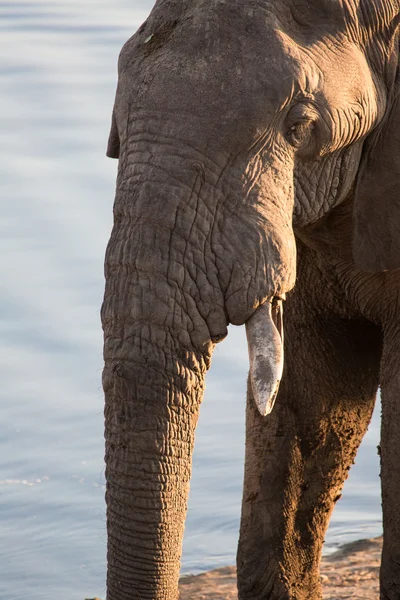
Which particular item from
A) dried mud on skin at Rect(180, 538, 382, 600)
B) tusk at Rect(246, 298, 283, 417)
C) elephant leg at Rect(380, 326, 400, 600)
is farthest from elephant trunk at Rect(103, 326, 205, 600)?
dried mud on skin at Rect(180, 538, 382, 600)

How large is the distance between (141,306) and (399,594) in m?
1.54

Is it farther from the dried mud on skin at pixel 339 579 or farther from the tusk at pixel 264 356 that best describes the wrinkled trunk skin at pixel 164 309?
the dried mud on skin at pixel 339 579

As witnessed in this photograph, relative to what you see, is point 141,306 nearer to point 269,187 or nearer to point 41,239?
point 269,187

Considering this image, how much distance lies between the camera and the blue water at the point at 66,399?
22.0 ft

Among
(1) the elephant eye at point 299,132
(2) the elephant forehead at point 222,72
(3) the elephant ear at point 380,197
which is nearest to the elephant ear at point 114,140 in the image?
(2) the elephant forehead at point 222,72

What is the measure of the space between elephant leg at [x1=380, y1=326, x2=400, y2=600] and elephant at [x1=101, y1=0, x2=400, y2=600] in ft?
1.52

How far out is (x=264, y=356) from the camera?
408 centimetres

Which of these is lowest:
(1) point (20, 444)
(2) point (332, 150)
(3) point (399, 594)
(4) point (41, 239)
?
(3) point (399, 594)

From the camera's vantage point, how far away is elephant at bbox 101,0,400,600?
409 centimetres

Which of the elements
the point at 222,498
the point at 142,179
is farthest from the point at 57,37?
the point at 142,179

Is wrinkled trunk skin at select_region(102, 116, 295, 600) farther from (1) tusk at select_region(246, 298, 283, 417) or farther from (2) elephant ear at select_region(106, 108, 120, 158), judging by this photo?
(2) elephant ear at select_region(106, 108, 120, 158)

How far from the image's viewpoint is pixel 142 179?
13.6 ft

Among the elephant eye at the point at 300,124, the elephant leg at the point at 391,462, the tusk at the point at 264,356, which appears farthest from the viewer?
the elephant leg at the point at 391,462

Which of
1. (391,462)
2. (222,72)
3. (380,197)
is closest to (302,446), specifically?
(391,462)
